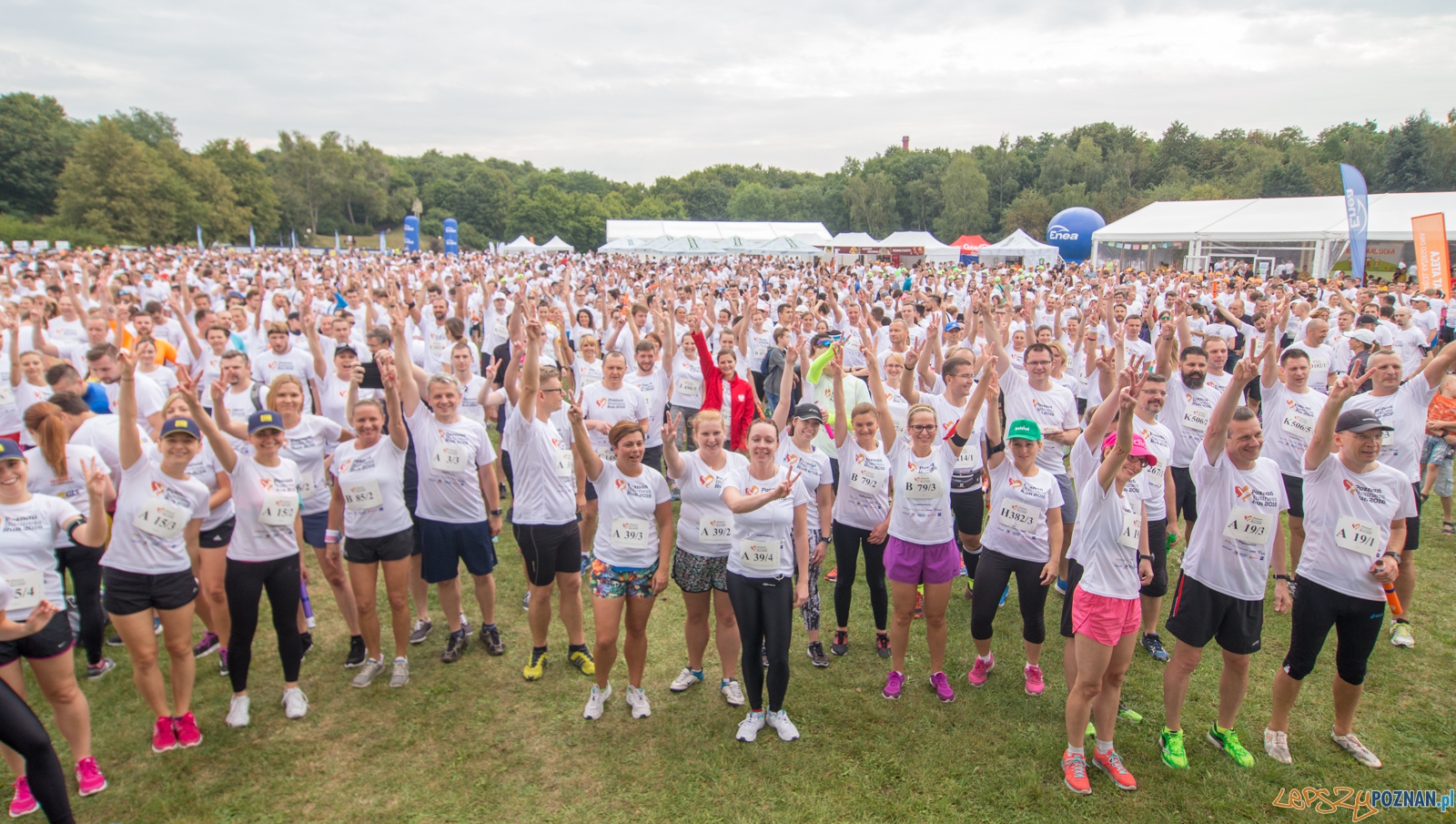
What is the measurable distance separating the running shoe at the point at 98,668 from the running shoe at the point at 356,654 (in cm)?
153

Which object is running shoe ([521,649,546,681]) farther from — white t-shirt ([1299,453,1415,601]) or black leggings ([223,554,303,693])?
white t-shirt ([1299,453,1415,601])

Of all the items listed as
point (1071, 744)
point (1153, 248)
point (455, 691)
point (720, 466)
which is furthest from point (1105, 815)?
point (1153, 248)

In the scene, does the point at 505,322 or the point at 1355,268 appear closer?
the point at 505,322

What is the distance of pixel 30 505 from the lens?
12.1ft

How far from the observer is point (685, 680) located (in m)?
5.04

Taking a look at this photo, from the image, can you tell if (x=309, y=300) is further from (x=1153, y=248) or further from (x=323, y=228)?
(x=323, y=228)

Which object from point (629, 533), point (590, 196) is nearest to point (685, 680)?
point (629, 533)

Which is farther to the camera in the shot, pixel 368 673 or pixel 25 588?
pixel 368 673

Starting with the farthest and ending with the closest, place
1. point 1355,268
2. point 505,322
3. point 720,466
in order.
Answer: point 1355,268, point 505,322, point 720,466

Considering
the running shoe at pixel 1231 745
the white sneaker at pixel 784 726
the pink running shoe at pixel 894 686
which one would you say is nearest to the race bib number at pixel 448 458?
the white sneaker at pixel 784 726

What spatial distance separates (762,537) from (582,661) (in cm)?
191

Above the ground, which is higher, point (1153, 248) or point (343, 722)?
point (1153, 248)

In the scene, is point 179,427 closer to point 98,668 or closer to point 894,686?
point 98,668

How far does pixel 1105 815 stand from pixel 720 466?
2.75 m
